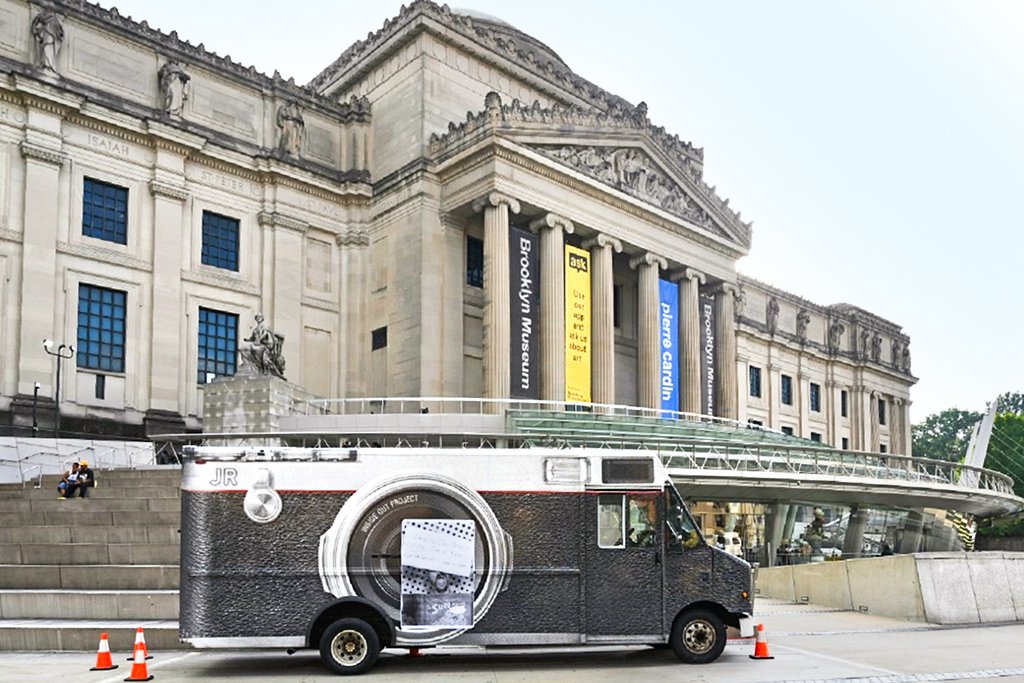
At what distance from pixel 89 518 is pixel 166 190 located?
74.2 feet

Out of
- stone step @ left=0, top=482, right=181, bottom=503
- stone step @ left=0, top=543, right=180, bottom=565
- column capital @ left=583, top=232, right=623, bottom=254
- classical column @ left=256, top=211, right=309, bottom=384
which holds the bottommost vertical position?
stone step @ left=0, top=543, right=180, bottom=565

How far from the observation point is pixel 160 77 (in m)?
41.8

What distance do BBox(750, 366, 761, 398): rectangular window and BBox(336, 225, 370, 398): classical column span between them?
36458mm

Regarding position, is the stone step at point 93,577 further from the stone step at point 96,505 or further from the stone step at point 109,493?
the stone step at point 109,493

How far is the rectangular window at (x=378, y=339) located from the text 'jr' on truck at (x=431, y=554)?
32.1 meters

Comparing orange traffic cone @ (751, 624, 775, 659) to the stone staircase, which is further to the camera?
the stone staircase

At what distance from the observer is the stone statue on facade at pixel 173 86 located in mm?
41594

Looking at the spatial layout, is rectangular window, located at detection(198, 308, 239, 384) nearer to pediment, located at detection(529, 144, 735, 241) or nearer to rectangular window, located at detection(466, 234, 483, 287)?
rectangular window, located at detection(466, 234, 483, 287)

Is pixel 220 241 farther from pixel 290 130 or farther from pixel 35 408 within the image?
pixel 35 408

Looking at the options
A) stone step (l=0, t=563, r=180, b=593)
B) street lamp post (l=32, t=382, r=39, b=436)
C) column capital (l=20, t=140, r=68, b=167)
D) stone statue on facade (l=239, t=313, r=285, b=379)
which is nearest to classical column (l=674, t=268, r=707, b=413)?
stone statue on facade (l=239, t=313, r=285, b=379)

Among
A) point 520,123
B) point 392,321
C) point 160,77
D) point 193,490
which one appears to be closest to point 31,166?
point 160,77

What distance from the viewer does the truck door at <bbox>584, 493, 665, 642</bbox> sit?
13.4m

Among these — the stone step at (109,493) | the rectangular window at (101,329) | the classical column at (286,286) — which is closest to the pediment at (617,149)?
the classical column at (286,286)

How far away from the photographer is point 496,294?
41.3 meters
